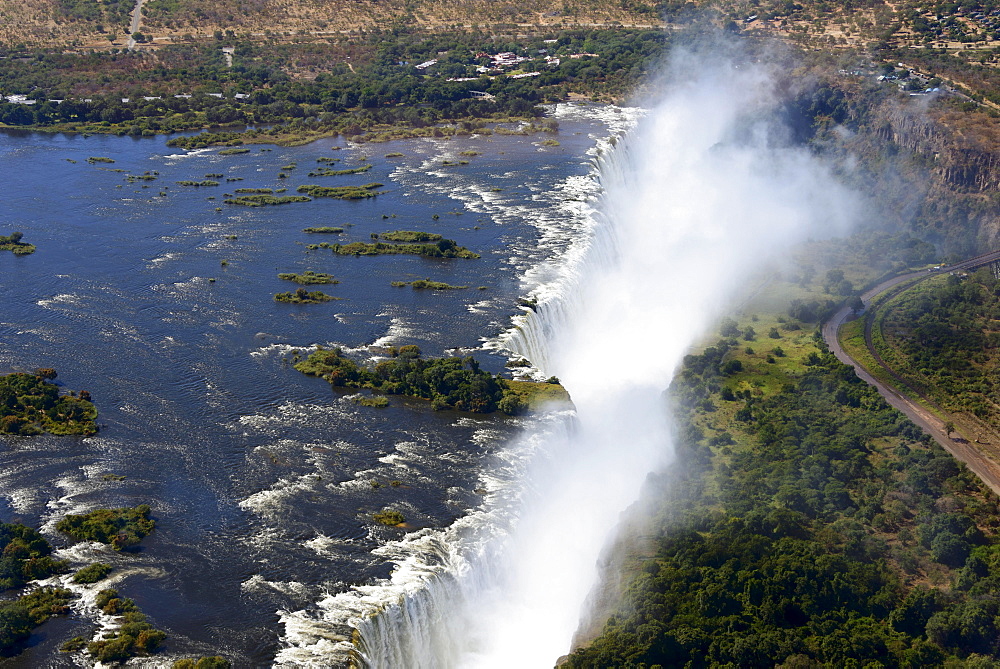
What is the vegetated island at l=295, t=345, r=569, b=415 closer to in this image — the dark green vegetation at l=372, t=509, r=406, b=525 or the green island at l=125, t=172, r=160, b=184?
the dark green vegetation at l=372, t=509, r=406, b=525

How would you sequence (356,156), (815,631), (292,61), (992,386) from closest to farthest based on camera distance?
1. (815,631)
2. (992,386)
3. (356,156)
4. (292,61)

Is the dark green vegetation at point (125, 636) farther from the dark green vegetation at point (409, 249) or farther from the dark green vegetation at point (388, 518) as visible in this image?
the dark green vegetation at point (409, 249)

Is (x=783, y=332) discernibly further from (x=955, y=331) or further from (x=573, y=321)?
(x=573, y=321)

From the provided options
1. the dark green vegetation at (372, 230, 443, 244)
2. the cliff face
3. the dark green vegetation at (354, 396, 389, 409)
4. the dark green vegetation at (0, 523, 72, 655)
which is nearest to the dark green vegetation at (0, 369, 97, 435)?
the dark green vegetation at (0, 523, 72, 655)

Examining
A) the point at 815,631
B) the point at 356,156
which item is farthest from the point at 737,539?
the point at 356,156

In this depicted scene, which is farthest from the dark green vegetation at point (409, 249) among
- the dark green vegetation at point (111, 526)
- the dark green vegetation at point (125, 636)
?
the dark green vegetation at point (125, 636)

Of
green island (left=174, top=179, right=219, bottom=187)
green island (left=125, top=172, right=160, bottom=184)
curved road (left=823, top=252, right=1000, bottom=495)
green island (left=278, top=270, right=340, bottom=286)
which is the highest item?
green island (left=125, top=172, right=160, bottom=184)
